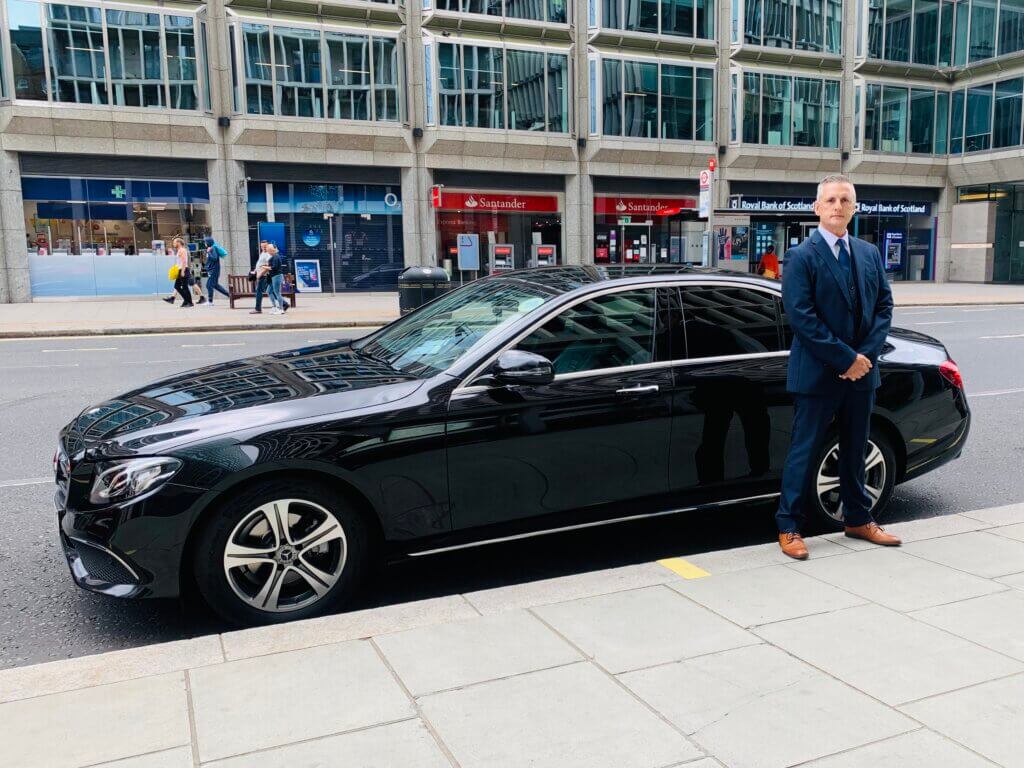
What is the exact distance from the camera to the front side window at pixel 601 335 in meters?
4.30

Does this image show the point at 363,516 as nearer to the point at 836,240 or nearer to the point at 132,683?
the point at 132,683

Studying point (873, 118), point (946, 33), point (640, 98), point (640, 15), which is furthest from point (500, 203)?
point (946, 33)

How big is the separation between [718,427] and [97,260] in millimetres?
25022

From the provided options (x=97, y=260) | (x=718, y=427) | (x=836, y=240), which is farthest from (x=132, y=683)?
(x=97, y=260)

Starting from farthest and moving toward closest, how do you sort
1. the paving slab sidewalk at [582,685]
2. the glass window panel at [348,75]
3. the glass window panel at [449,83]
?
the glass window panel at [449,83] → the glass window panel at [348,75] → the paving slab sidewalk at [582,685]

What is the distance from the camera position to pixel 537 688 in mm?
2951

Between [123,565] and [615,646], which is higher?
[123,565]

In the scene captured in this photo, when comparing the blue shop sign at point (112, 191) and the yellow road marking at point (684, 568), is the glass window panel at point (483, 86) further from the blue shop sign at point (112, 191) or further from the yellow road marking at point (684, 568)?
the yellow road marking at point (684, 568)

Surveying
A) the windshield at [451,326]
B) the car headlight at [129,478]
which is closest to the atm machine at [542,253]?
the windshield at [451,326]

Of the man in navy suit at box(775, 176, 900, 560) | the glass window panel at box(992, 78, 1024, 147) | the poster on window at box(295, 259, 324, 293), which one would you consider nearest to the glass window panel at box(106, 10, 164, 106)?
the poster on window at box(295, 259, 324, 293)

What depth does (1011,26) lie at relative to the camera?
115 ft

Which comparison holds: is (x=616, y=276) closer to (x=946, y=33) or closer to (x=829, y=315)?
(x=829, y=315)

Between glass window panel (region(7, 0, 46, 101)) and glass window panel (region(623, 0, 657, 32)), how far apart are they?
1849 centimetres

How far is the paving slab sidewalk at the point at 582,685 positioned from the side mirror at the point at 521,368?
0.94 metres
